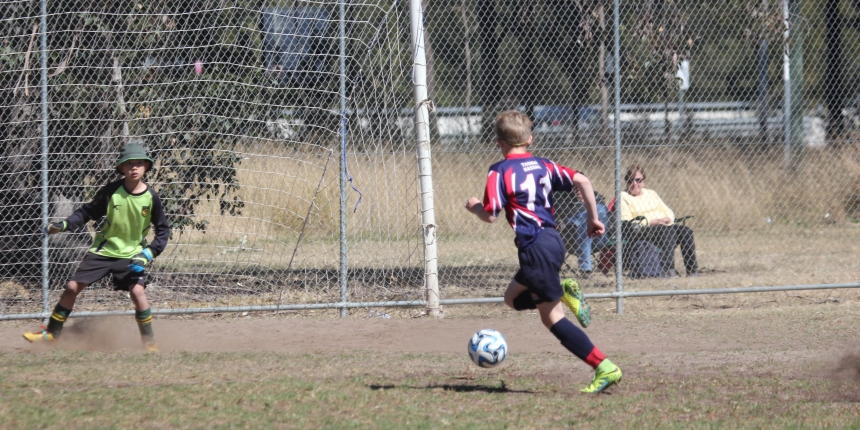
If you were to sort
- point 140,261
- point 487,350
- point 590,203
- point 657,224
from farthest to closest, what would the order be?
point 657,224 → point 140,261 → point 487,350 → point 590,203

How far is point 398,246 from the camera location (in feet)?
29.1

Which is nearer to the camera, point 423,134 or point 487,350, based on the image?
point 487,350

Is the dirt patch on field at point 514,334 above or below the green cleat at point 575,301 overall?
below

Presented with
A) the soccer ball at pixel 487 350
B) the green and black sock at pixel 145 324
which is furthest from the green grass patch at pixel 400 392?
the green and black sock at pixel 145 324

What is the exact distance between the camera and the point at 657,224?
1028 cm

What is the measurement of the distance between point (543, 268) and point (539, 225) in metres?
0.26

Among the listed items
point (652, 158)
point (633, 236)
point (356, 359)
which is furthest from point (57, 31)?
point (652, 158)

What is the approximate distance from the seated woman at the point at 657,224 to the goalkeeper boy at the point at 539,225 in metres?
5.01

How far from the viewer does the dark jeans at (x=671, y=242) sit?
1024 centimetres

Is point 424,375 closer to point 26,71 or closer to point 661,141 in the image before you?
point 26,71

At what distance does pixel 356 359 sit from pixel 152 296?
3364 millimetres

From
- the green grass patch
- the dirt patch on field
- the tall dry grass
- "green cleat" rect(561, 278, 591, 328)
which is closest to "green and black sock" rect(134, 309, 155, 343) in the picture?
the dirt patch on field

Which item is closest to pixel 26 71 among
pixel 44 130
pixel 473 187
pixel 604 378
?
pixel 44 130

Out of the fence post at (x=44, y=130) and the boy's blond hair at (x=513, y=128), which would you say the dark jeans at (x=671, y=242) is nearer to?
the boy's blond hair at (x=513, y=128)
